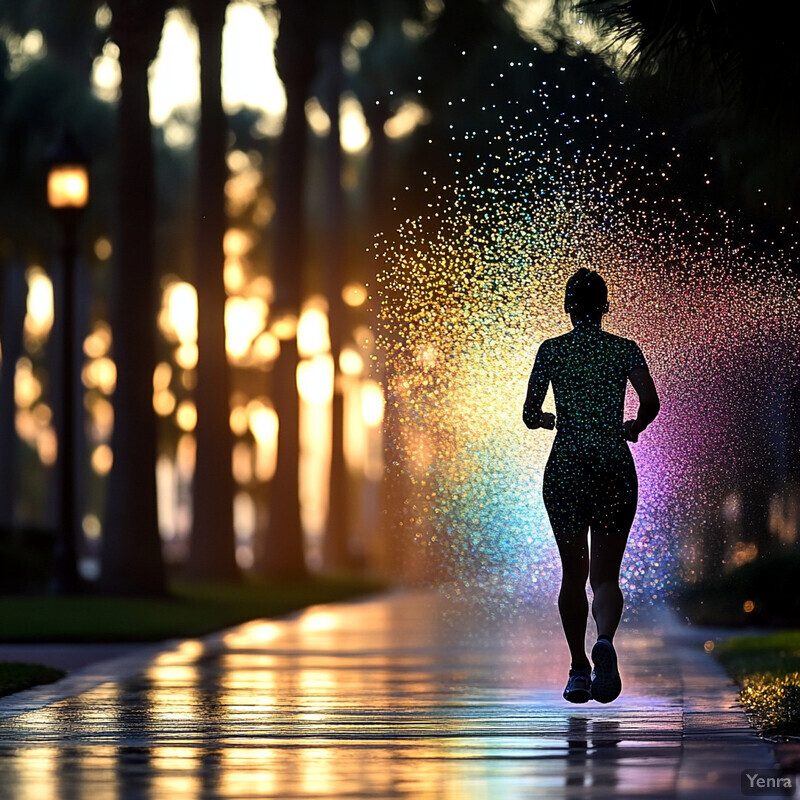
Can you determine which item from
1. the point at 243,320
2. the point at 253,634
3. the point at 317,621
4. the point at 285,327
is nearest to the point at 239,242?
the point at 243,320

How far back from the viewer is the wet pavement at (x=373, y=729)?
7.38 m

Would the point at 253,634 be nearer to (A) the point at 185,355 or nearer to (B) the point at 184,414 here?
(A) the point at 185,355

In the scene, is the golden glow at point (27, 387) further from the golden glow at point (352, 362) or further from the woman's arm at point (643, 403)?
the woman's arm at point (643, 403)

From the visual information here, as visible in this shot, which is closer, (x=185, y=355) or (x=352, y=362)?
(x=352, y=362)

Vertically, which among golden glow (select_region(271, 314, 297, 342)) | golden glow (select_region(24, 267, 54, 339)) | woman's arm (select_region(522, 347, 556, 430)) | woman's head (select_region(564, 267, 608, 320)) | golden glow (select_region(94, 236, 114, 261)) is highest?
golden glow (select_region(24, 267, 54, 339))

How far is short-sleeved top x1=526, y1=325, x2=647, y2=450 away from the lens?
31.4ft

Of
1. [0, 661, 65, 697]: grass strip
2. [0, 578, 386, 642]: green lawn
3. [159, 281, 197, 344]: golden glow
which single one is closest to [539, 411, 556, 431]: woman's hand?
[0, 661, 65, 697]: grass strip

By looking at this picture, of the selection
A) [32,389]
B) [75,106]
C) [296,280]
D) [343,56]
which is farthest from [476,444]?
[32,389]

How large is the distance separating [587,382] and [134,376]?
18.8 metres

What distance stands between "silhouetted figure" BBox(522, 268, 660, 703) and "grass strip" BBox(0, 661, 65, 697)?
3603 millimetres

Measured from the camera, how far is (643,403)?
956cm

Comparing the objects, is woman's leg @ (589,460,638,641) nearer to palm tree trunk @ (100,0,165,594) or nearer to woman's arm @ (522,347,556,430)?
woman's arm @ (522,347,556,430)

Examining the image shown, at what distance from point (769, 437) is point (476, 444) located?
316cm

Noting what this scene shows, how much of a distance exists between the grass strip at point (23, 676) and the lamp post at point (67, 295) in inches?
524
